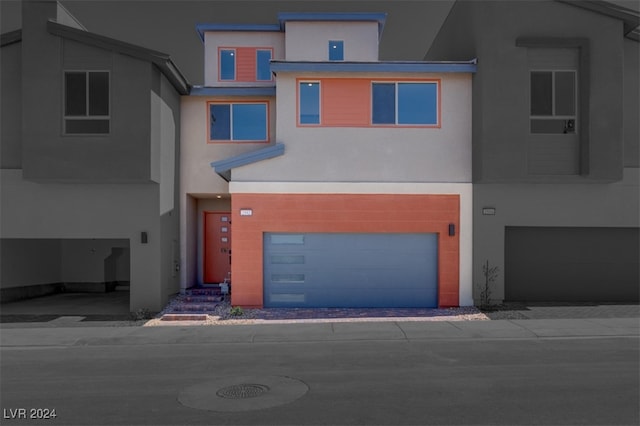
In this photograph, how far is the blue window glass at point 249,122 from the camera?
15914mm

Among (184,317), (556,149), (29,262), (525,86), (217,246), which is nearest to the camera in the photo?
(184,317)

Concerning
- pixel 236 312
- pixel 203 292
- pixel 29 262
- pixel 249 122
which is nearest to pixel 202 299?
pixel 203 292

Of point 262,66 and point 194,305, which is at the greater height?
point 262,66

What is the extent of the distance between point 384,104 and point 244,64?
6.96m

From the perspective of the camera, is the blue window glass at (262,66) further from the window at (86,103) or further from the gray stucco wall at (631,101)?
the gray stucco wall at (631,101)

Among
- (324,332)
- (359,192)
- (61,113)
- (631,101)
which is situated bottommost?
(324,332)

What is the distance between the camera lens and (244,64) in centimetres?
1850

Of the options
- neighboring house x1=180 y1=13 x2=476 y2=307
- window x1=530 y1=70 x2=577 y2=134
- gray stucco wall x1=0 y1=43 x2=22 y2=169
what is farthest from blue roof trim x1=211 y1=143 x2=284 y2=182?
window x1=530 y1=70 x2=577 y2=134

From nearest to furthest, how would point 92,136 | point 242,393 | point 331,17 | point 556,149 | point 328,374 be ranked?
point 242,393, point 328,374, point 92,136, point 556,149, point 331,17

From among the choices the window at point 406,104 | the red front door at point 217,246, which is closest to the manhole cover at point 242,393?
the window at point 406,104

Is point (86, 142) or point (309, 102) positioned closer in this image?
point (86, 142)

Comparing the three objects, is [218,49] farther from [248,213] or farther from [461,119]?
[461,119]

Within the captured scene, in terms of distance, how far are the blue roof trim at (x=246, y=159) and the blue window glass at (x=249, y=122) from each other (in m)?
2.27

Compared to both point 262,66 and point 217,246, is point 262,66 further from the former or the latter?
point 217,246
